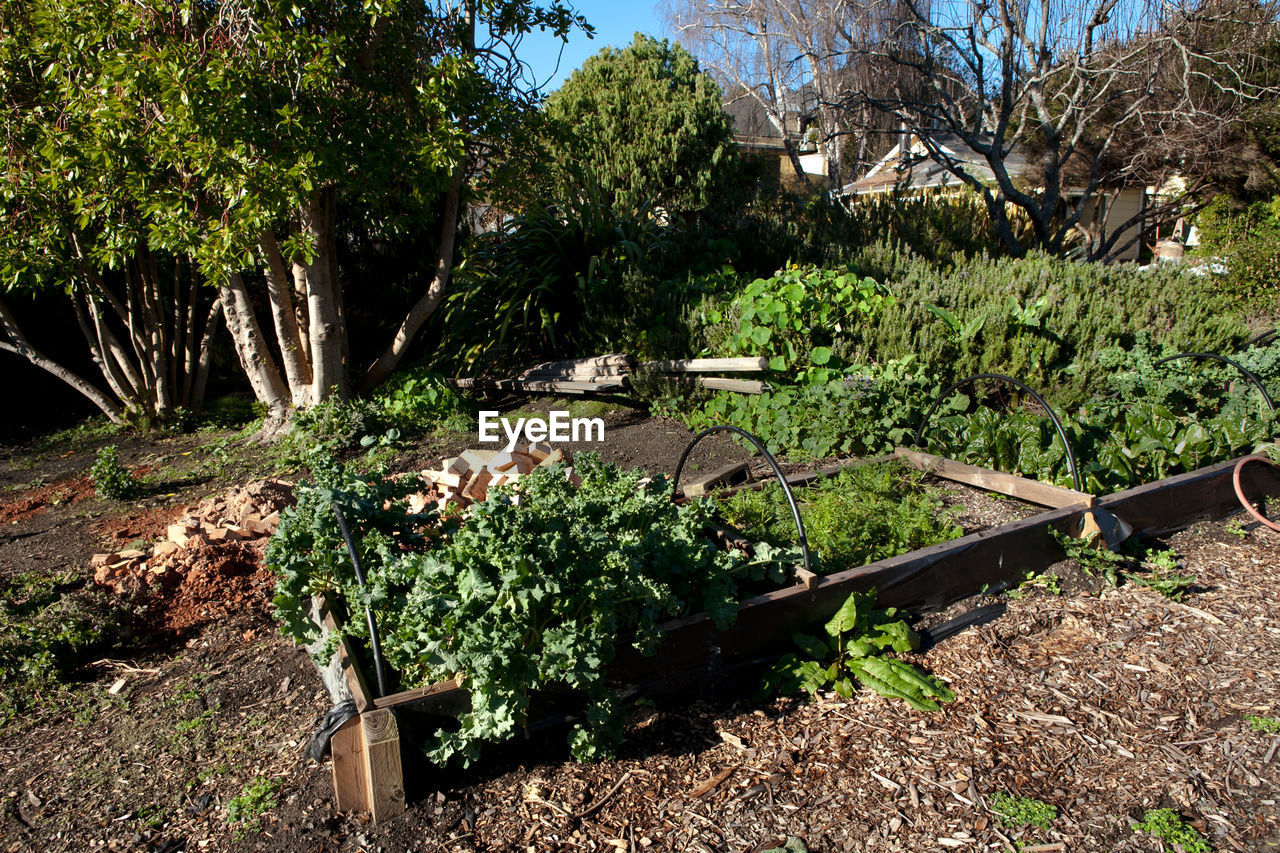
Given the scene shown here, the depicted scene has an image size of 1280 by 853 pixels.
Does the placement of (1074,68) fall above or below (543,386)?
above

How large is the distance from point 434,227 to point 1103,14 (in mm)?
7989

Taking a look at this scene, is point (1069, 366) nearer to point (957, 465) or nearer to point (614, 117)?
point (957, 465)

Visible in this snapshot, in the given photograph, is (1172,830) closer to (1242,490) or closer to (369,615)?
(369,615)

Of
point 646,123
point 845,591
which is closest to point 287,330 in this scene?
point 845,591

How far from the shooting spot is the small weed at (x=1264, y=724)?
238 cm

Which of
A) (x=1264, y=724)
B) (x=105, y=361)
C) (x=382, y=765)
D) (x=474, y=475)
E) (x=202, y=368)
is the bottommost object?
(x=1264, y=724)

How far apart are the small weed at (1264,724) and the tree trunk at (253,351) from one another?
5984mm

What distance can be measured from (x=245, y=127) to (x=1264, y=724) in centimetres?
514

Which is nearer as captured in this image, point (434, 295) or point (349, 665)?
point (349, 665)

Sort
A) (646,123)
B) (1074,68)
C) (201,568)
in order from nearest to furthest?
(201,568) < (1074,68) < (646,123)

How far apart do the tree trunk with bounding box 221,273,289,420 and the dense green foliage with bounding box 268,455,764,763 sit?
153 inches

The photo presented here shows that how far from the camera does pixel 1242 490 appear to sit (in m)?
4.11

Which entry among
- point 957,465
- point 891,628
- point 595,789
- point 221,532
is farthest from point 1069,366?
point 221,532

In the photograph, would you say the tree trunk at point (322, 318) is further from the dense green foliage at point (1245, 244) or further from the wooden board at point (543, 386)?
the dense green foliage at point (1245, 244)
